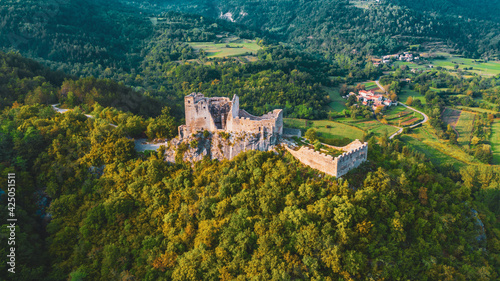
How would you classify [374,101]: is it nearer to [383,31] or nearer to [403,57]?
[403,57]

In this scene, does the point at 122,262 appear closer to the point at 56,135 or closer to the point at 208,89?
the point at 56,135

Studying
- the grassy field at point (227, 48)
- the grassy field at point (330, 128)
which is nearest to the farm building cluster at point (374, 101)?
the grassy field at point (330, 128)

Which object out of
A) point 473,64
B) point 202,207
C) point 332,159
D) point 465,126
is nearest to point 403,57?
point 473,64

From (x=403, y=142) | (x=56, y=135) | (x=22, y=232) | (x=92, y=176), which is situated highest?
(x=56, y=135)

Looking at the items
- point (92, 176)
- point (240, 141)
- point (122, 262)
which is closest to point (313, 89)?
point (240, 141)

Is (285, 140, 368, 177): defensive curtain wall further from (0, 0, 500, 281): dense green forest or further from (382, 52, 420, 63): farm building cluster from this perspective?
(382, 52, 420, 63): farm building cluster

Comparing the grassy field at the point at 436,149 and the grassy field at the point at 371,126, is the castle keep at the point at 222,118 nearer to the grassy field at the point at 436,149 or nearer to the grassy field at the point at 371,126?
the grassy field at the point at 371,126
